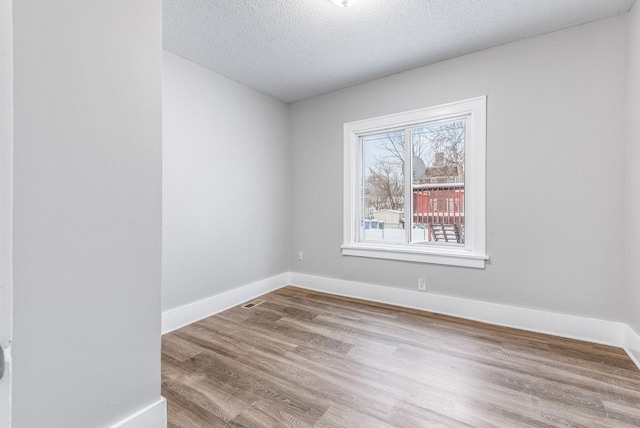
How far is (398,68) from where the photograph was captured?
312cm

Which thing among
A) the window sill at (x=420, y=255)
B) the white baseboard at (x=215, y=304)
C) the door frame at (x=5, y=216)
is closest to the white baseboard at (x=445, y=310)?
the white baseboard at (x=215, y=304)

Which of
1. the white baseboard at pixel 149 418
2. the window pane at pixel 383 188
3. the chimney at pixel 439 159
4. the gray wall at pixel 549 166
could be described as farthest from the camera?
the window pane at pixel 383 188

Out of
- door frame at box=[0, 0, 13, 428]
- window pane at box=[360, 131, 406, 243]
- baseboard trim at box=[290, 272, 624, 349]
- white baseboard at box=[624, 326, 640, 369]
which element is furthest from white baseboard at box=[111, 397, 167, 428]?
white baseboard at box=[624, 326, 640, 369]

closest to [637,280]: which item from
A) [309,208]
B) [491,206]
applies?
[491,206]

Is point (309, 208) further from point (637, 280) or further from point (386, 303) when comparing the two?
point (637, 280)

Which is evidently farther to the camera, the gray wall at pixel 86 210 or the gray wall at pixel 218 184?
the gray wall at pixel 218 184

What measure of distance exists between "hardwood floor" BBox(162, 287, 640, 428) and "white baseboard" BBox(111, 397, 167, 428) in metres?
0.12

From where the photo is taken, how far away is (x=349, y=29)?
7.97 feet

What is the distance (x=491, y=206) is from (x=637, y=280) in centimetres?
108

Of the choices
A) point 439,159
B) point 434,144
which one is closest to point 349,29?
point 434,144

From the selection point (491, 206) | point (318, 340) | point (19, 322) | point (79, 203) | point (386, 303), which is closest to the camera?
point (19, 322)

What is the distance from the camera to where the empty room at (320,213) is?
45.6 inches

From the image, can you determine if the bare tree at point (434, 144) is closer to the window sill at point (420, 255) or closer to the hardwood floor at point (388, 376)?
the window sill at point (420, 255)

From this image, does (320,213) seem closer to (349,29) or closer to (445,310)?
(445,310)
